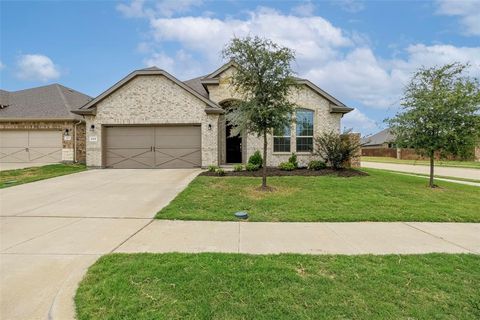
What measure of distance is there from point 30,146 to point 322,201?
63.1 feet

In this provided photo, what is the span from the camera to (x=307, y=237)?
5.18 metres

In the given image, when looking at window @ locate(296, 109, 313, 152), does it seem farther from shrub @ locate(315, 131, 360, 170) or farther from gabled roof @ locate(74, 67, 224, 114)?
gabled roof @ locate(74, 67, 224, 114)

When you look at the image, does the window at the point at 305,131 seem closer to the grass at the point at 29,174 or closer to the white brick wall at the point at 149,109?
the white brick wall at the point at 149,109

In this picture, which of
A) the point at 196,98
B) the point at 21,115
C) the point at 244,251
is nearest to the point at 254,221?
the point at 244,251

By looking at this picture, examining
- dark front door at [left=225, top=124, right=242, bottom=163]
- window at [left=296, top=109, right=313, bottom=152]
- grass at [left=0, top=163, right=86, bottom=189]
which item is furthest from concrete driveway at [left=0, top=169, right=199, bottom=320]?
window at [left=296, top=109, right=313, bottom=152]

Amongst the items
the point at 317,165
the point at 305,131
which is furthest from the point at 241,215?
the point at 305,131

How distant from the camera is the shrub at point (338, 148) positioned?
13586 millimetres

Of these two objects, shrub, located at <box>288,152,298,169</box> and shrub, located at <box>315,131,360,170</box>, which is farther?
shrub, located at <box>288,152,298,169</box>

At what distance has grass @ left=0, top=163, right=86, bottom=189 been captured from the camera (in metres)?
11.2

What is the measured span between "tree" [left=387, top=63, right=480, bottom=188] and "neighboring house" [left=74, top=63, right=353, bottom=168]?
17.0 feet

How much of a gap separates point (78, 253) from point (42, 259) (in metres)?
0.48

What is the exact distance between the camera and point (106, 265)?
384cm

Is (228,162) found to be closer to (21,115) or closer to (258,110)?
(258,110)

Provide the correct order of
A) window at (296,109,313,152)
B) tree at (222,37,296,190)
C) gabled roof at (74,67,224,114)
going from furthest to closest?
window at (296,109,313,152), gabled roof at (74,67,224,114), tree at (222,37,296,190)
